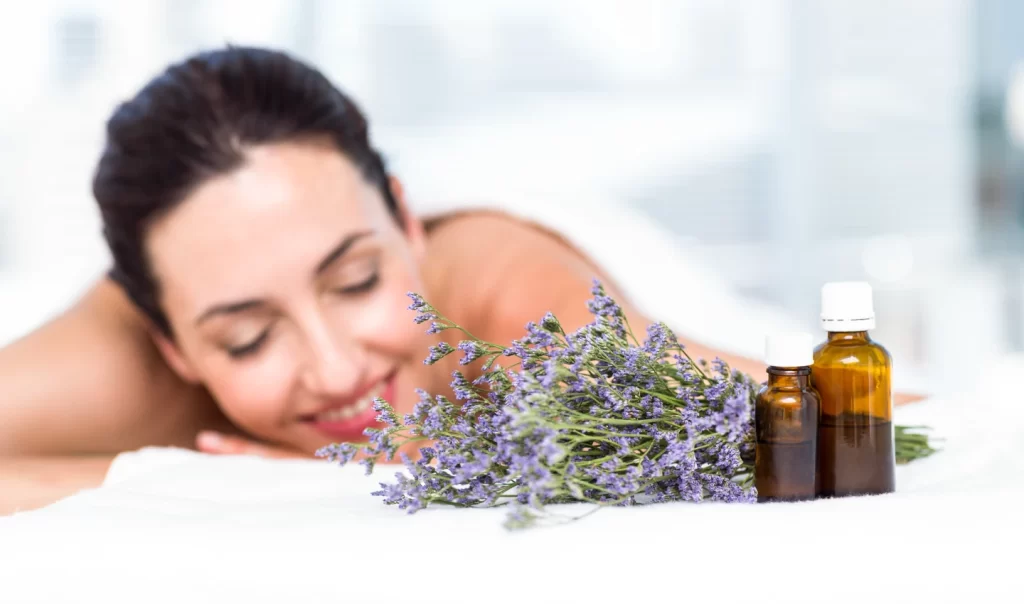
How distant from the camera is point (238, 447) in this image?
1.24 m

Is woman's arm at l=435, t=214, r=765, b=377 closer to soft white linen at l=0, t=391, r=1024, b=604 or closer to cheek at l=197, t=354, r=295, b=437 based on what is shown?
cheek at l=197, t=354, r=295, b=437

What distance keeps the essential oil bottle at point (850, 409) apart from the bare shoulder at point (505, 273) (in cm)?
63

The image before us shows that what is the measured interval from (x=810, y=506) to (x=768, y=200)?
1646 millimetres

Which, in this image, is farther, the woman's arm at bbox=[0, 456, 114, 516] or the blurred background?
the blurred background

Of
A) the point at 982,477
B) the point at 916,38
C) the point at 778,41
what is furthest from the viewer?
the point at 916,38

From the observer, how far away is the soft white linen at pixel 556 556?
17.3 inches

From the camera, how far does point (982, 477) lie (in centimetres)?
66

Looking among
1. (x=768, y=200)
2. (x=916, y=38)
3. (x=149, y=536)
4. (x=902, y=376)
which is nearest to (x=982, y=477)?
(x=149, y=536)

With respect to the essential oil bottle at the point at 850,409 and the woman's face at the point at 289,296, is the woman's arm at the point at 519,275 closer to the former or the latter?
the woman's face at the point at 289,296

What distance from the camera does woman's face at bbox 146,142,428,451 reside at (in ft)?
3.67

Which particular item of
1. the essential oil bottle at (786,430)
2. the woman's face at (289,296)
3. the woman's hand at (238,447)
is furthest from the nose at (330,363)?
the essential oil bottle at (786,430)

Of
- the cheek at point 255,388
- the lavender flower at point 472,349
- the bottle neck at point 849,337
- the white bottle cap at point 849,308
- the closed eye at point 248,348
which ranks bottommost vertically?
the cheek at point 255,388

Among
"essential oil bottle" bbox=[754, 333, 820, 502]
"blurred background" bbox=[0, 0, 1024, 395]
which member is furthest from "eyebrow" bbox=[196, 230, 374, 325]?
"essential oil bottle" bbox=[754, 333, 820, 502]

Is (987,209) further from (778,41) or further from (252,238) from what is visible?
(252,238)
